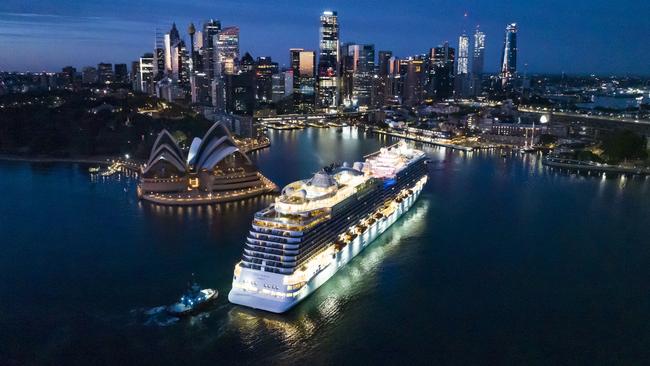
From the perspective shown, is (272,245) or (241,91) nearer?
(272,245)

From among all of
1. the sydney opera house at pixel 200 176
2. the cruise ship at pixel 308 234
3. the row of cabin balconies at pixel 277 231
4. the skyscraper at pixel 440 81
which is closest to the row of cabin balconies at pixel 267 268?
the cruise ship at pixel 308 234

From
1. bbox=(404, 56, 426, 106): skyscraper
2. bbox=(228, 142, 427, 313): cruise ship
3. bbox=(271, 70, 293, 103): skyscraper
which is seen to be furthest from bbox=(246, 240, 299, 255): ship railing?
bbox=(404, 56, 426, 106): skyscraper

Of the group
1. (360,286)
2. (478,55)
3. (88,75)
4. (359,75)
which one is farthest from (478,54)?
(360,286)

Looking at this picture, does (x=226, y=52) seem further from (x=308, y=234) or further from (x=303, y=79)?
(x=308, y=234)

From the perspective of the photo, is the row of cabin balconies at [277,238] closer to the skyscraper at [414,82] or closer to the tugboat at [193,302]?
the tugboat at [193,302]

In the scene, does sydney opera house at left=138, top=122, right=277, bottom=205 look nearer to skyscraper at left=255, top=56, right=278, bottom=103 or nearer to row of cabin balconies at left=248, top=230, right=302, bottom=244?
row of cabin balconies at left=248, top=230, right=302, bottom=244

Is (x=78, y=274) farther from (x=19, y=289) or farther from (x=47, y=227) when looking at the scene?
(x=47, y=227)

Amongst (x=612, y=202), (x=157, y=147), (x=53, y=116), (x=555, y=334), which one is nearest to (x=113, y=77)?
(x=53, y=116)
